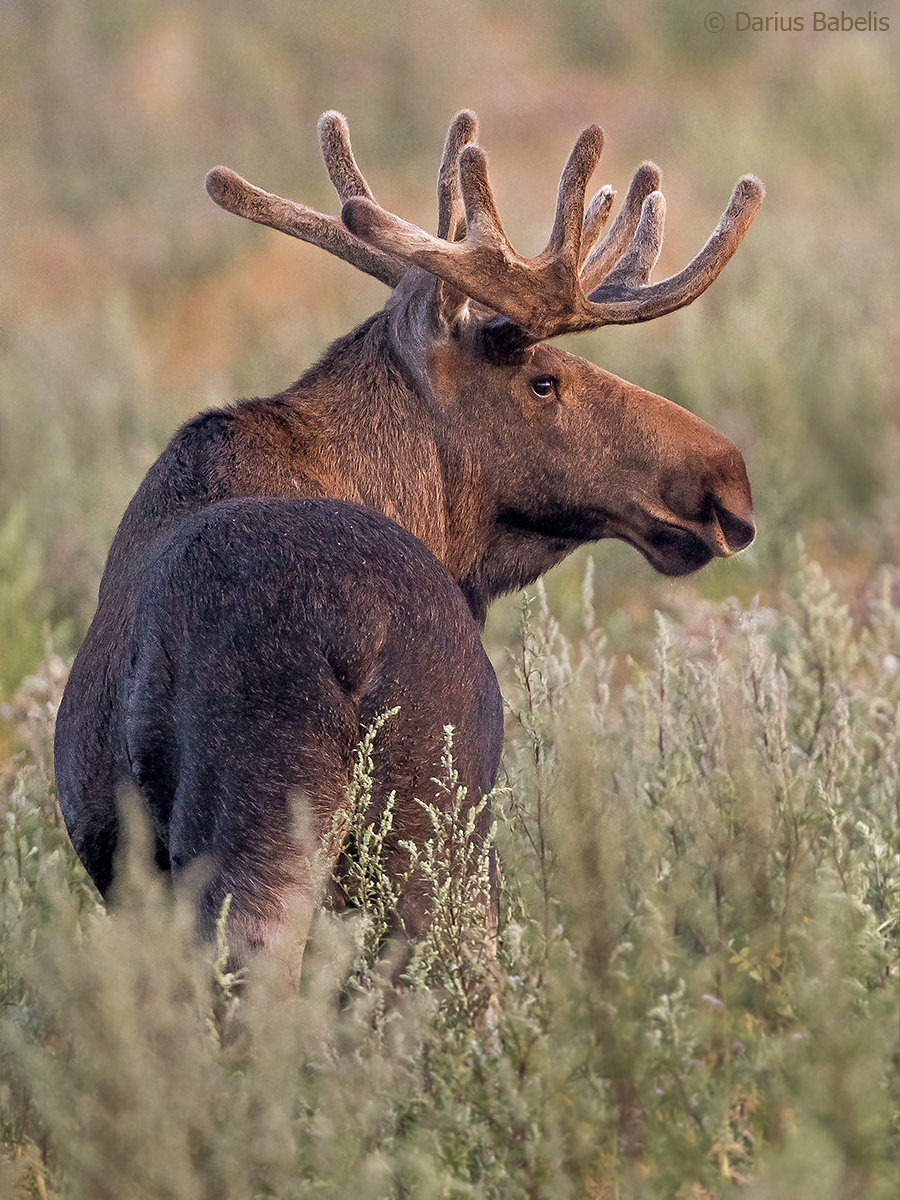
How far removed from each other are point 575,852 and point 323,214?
1831 millimetres

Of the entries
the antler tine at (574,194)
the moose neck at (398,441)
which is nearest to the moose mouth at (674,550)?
the moose neck at (398,441)

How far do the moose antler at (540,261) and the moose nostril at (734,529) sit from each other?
481mm

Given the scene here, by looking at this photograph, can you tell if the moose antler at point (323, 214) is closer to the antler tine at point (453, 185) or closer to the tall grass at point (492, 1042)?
the antler tine at point (453, 185)

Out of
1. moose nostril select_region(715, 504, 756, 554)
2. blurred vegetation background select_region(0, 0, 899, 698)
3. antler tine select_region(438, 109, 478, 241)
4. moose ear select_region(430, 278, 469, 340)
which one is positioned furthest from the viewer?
blurred vegetation background select_region(0, 0, 899, 698)

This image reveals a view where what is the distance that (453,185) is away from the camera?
3465mm

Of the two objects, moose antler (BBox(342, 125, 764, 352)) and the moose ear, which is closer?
moose antler (BBox(342, 125, 764, 352))

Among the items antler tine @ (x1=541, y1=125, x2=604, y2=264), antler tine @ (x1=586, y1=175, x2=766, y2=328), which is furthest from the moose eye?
antler tine @ (x1=541, y1=125, x2=604, y2=264)

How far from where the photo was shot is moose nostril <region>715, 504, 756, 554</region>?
315 cm

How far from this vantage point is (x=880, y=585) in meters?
6.68

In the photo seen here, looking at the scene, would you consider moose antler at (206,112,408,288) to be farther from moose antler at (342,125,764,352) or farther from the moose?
moose antler at (342,125,764,352)

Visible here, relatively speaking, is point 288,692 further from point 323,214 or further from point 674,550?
point 323,214

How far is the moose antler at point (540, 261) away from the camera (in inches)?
109

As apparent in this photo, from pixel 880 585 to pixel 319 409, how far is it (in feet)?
14.0

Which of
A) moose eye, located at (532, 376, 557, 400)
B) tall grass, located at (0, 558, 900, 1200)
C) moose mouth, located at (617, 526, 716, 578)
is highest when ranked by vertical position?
moose eye, located at (532, 376, 557, 400)
